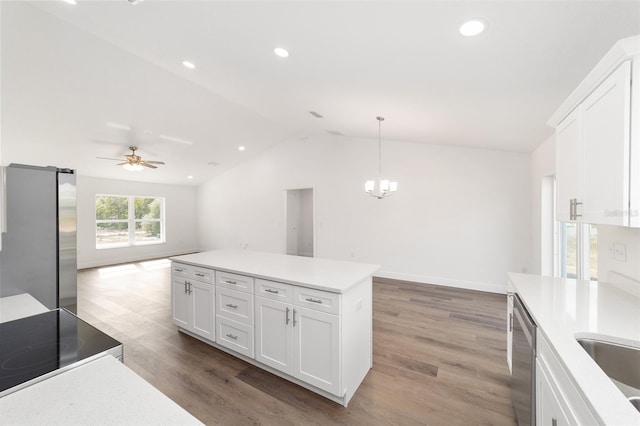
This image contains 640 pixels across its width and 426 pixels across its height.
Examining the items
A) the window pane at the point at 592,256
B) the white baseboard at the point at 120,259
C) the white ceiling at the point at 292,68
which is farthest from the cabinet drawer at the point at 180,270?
the white baseboard at the point at 120,259

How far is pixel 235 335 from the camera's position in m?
2.43

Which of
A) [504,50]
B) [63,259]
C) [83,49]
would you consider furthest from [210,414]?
[83,49]

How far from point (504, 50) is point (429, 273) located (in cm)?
416

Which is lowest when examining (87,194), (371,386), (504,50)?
(371,386)

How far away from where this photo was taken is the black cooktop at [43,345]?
872mm

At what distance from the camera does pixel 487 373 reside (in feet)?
7.65

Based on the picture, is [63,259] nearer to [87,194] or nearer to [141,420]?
[141,420]

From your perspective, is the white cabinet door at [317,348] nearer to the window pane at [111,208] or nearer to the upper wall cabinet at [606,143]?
the upper wall cabinet at [606,143]

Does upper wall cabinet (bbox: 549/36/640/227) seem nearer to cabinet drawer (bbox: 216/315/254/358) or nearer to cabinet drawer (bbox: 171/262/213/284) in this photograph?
cabinet drawer (bbox: 216/315/254/358)

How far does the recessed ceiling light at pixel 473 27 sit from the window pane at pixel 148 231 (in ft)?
29.4

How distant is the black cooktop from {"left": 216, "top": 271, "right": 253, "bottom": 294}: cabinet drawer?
1172mm

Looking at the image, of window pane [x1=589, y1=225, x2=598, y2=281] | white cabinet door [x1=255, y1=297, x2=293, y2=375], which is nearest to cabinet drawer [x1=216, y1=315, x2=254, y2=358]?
white cabinet door [x1=255, y1=297, x2=293, y2=375]

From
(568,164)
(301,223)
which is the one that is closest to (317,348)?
(568,164)

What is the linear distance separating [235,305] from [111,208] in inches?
277
